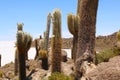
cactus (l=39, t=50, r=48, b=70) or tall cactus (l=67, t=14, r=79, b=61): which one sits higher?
tall cactus (l=67, t=14, r=79, b=61)

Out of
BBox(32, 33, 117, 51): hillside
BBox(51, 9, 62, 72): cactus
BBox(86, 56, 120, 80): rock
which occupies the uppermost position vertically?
BBox(51, 9, 62, 72): cactus

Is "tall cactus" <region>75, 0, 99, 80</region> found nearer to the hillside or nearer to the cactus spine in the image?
the cactus spine

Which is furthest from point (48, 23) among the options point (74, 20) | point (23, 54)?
point (74, 20)

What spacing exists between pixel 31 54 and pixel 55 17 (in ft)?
96.7

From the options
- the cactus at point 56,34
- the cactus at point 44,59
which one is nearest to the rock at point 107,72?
the cactus at point 56,34

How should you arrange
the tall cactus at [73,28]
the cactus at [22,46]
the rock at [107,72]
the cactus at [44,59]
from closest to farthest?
the rock at [107,72]
the tall cactus at [73,28]
the cactus at [22,46]
the cactus at [44,59]

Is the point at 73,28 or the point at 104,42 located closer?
the point at 73,28

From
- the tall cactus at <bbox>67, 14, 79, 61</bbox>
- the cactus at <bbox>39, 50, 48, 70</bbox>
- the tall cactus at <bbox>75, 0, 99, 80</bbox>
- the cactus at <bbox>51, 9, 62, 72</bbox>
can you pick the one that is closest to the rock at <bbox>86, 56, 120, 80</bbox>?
the tall cactus at <bbox>75, 0, 99, 80</bbox>

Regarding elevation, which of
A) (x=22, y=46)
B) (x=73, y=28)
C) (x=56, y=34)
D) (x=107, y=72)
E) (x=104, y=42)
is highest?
(x=73, y=28)

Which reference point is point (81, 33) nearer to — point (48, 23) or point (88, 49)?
point (88, 49)

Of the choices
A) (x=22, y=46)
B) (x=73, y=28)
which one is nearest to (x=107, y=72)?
(x=73, y=28)

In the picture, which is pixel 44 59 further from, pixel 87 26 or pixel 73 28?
pixel 87 26

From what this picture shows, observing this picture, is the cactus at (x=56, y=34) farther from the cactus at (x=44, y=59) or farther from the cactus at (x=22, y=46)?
the cactus at (x=44, y=59)

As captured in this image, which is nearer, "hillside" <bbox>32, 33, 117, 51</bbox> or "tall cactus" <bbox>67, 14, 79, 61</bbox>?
"tall cactus" <bbox>67, 14, 79, 61</bbox>
